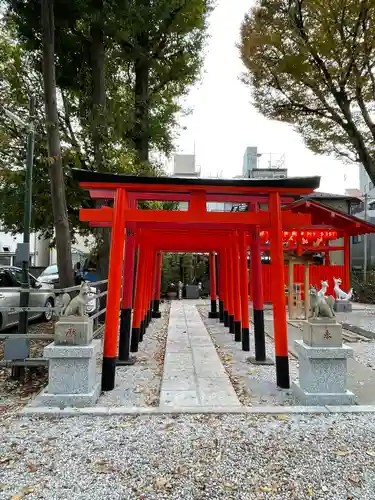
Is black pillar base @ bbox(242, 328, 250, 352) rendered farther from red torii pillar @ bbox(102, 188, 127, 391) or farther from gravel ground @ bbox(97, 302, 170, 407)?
red torii pillar @ bbox(102, 188, 127, 391)

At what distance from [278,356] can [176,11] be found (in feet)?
30.1

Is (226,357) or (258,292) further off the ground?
(258,292)

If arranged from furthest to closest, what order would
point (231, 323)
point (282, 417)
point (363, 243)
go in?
point (363, 243), point (231, 323), point (282, 417)

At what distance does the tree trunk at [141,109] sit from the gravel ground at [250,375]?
6366 mm

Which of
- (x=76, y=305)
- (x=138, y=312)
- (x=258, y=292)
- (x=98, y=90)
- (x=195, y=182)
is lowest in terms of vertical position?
(x=138, y=312)

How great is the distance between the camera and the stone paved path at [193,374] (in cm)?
460

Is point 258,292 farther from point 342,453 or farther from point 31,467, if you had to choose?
point 31,467

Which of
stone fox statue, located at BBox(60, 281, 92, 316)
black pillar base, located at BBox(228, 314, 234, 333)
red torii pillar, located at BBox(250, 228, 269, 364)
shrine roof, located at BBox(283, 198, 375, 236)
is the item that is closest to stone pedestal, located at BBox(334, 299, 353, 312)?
shrine roof, located at BBox(283, 198, 375, 236)

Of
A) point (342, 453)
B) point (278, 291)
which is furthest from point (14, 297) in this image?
point (342, 453)

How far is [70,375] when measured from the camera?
14.4 ft

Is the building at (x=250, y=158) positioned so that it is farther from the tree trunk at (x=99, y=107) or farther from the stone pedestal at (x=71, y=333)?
the stone pedestal at (x=71, y=333)

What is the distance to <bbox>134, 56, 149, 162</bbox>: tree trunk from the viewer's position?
11.6m

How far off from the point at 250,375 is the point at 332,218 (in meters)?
11.1

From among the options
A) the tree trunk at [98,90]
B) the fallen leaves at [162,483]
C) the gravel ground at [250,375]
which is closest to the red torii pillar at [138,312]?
the gravel ground at [250,375]
